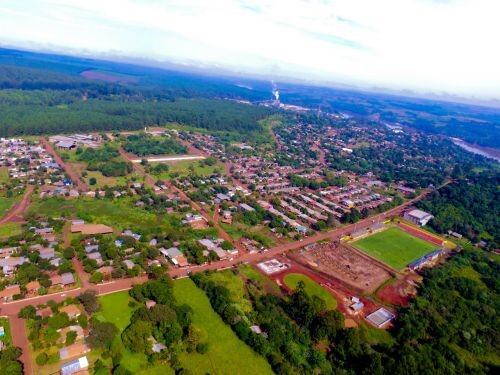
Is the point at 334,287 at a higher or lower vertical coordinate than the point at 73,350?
lower

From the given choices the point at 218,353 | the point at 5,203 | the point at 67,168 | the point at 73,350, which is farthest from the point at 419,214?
the point at 5,203

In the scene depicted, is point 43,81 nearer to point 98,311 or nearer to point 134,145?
point 134,145

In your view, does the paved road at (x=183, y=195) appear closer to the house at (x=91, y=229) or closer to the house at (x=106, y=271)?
the house at (x=91, y=229)

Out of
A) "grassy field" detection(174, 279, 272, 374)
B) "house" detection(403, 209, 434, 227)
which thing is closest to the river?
"house" detection(403, 209, 434, 227)

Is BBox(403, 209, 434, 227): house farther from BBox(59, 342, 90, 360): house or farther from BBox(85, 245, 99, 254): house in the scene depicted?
BBox(59, 342, 90, 360): house

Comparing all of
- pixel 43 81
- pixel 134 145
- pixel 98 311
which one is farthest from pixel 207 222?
pixel 43 81

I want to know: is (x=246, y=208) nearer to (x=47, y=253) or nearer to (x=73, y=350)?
(x=47, y=253)
